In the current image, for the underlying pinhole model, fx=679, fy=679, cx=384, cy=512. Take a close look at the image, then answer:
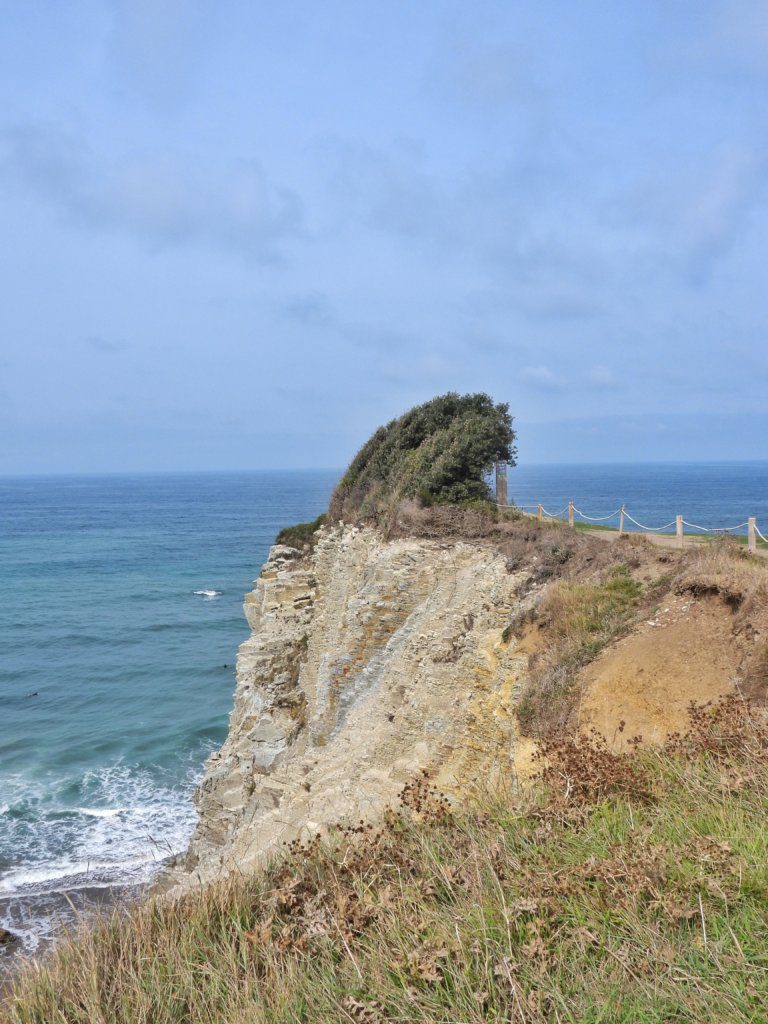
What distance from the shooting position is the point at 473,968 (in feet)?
14.5

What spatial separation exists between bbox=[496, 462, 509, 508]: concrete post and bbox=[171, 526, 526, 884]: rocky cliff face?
439cm

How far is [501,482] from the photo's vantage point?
21.5m

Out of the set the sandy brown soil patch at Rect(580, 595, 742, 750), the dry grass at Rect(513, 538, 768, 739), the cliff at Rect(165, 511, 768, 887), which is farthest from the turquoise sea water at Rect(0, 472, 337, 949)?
the sandy brown soil patch at Rect(580, 595, 742, 750)

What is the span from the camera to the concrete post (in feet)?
70.0

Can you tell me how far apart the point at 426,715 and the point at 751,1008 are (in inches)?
375

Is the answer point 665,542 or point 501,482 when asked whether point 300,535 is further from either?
point 665,542

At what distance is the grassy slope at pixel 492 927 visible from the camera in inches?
159

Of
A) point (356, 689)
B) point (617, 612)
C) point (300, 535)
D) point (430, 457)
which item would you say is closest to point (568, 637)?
point (617, 612)

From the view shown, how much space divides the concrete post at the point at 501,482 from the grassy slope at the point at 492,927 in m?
15.1

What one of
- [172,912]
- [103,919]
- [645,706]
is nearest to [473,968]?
[172,912]

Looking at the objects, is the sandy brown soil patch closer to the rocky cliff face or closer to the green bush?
the rocky cliff face

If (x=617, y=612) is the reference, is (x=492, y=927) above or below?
below

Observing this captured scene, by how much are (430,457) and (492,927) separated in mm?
16446

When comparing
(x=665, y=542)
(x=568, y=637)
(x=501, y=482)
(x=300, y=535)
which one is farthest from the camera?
(x=300, y=535)
